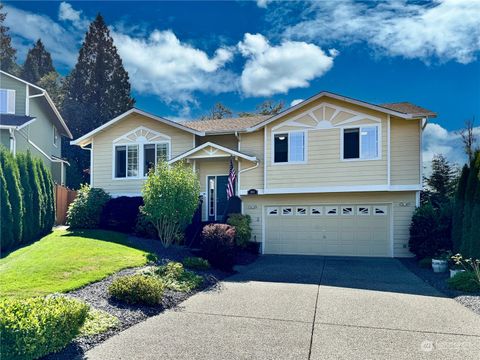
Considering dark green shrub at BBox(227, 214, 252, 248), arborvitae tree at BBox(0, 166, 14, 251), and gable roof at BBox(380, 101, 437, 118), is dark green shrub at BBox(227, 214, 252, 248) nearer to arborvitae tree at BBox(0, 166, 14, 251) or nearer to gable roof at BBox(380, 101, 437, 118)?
arborvitae tree at BBox(0, 166, 14, 251)

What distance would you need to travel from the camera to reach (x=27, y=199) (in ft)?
41.4

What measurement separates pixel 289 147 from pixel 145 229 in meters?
6.67

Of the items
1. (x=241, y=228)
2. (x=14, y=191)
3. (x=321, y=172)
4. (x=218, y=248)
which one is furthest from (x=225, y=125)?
(x=14, y=191)

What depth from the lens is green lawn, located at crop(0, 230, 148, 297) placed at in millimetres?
6980

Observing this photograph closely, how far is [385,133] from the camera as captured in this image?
14.1 meters

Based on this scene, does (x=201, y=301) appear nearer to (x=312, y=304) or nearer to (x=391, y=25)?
(x=312, y=304)

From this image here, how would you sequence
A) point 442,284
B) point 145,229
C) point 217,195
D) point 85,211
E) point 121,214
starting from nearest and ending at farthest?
point 442,284, point 145,229, point 85,211, point 121,214, point 217,195

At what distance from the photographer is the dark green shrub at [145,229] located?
13.9 meters

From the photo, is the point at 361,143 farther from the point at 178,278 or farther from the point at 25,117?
the point at 25,117

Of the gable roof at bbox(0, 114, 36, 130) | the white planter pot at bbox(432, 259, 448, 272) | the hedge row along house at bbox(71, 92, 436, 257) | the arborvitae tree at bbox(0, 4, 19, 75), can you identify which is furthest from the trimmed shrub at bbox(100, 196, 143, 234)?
the arborvitae tree at bbox(0, 4, 19, 75)

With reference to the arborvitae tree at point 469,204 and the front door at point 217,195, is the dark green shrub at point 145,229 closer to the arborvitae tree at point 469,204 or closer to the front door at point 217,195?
the front door at point 217,195

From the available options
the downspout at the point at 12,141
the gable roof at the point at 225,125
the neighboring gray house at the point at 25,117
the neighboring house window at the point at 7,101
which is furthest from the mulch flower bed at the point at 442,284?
the neighboring house window at the point at 7,101

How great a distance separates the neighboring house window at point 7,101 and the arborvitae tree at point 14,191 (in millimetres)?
9088

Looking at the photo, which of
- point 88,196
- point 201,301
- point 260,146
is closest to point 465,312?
point 201,301
